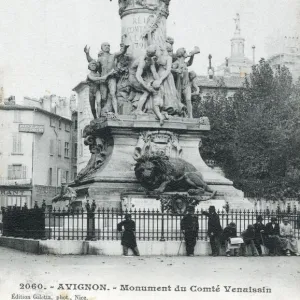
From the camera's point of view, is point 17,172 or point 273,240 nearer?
point 273,240

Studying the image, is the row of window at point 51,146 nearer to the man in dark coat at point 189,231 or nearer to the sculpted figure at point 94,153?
the sculpted figure at point 94,153

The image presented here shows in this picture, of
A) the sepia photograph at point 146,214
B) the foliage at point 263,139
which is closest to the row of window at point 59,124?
the foliage at point 263,139

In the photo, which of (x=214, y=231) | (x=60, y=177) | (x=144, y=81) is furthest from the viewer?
(x=60, y=177)

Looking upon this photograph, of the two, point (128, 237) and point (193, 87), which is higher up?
point (193, 87)

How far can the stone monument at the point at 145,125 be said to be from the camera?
24.5 m

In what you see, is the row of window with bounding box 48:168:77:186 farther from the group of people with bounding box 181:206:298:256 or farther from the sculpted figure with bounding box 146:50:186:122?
the group of people with bounding box 181:206:298:256

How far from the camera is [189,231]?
68.3 feet

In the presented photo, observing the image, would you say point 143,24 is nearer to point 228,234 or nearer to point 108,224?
point 108,224

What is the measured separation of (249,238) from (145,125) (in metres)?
5.77

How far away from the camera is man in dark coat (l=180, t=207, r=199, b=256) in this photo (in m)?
20.8

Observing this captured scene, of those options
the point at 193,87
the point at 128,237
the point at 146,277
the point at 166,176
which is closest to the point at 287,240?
the point at 166,176

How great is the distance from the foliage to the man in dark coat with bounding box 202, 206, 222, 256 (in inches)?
936

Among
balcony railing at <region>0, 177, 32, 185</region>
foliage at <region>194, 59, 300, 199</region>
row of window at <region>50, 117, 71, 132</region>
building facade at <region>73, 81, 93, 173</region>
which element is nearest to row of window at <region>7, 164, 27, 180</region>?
balcony railing at <region>0, 177, 32, 185</region>

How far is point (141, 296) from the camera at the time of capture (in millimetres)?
14906
